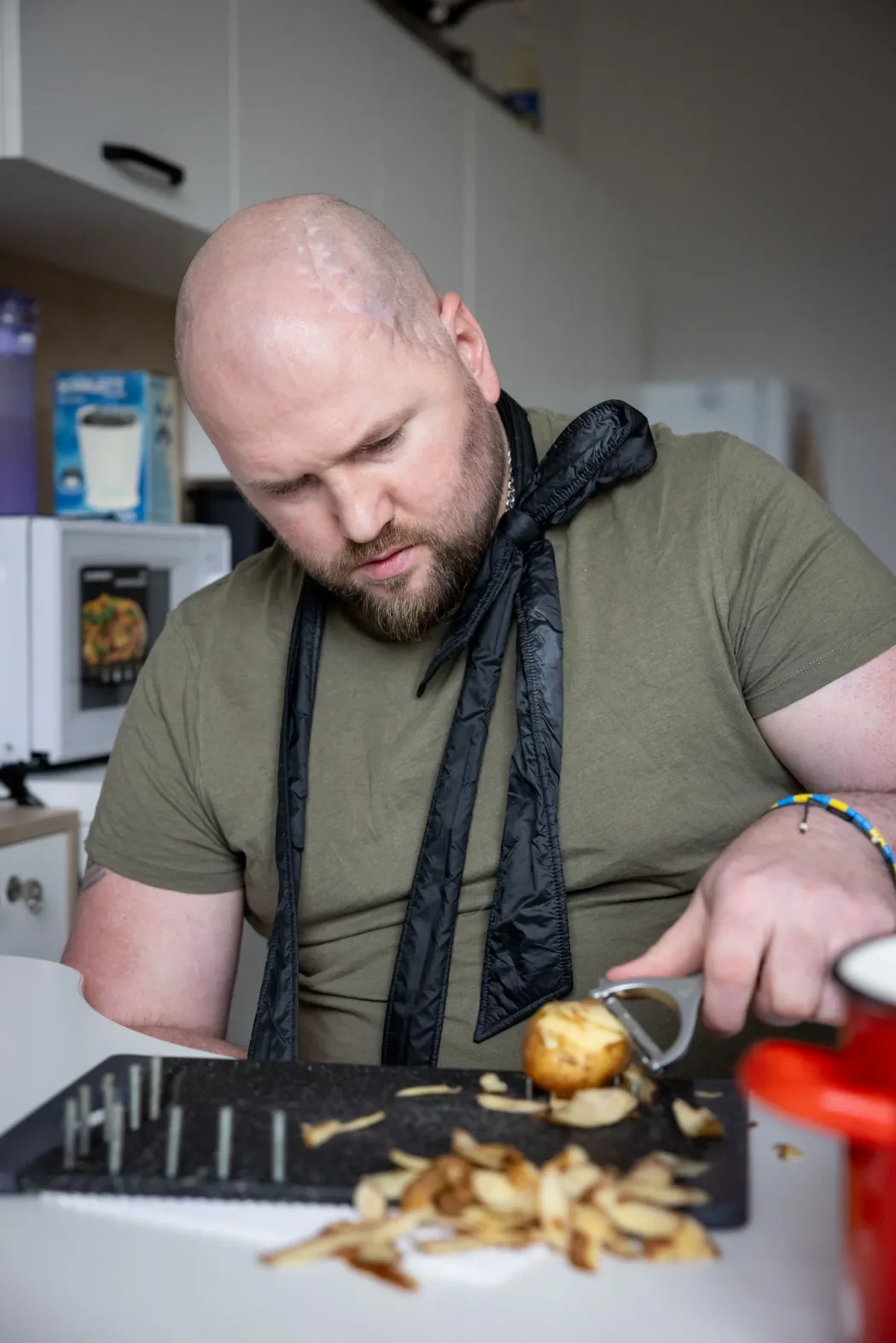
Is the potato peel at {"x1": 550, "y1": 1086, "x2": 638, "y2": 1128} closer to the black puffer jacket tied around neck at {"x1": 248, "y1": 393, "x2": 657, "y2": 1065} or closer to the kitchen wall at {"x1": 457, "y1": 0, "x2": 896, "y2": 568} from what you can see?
the black puffer jacket tied around neck at {"x1": 248, "y1": 393, "x2": 657, "y2": 1065}

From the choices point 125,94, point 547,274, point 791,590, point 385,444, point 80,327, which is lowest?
point 791,590

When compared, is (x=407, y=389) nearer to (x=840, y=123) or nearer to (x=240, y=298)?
(x=240, y=298)

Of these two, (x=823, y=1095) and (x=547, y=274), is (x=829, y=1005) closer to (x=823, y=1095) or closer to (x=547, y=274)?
(x=823, y=1095)

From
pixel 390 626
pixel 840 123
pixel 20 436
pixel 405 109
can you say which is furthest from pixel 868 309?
pixel 390 626

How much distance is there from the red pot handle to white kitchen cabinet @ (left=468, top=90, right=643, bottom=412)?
103 inches

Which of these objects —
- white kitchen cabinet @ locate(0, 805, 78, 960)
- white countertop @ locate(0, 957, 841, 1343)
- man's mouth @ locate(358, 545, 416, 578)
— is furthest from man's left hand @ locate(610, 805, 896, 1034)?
white kitchen cabinet @ locate(0, 805, 78, 960)

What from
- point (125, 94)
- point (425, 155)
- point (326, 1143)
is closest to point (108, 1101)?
point (326, 1143)

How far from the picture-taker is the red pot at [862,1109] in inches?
15.1

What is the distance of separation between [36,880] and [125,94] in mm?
1017

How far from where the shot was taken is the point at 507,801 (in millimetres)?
1091

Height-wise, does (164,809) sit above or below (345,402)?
below

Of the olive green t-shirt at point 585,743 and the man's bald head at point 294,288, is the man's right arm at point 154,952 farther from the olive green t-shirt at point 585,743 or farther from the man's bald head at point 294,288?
the man's bald head at point 294,288

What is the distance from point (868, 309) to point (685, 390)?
1.95ft

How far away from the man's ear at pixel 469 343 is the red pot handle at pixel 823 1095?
0.84 meters
